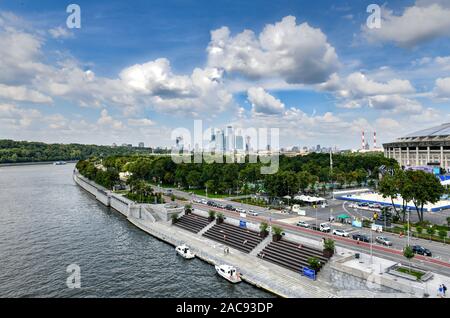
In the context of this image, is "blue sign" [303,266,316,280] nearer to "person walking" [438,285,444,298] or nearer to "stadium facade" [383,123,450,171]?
"person walking" [438,285,444,298]

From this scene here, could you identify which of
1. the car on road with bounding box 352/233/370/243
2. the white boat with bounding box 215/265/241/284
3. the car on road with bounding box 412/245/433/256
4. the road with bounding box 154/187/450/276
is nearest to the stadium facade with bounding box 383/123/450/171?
the road with bounding box 154/187/450/276

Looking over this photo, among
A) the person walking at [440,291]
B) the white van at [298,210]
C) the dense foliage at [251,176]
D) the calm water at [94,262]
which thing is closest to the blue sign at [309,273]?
the calm water at [94,262]

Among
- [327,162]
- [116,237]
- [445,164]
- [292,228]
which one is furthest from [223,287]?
[445,164]

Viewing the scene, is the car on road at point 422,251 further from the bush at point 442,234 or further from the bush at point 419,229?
the bush at point 419,229

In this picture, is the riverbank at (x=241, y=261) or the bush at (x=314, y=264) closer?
the riverbank at (x=241, y=261)

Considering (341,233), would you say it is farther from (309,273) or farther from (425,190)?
(425,190)
